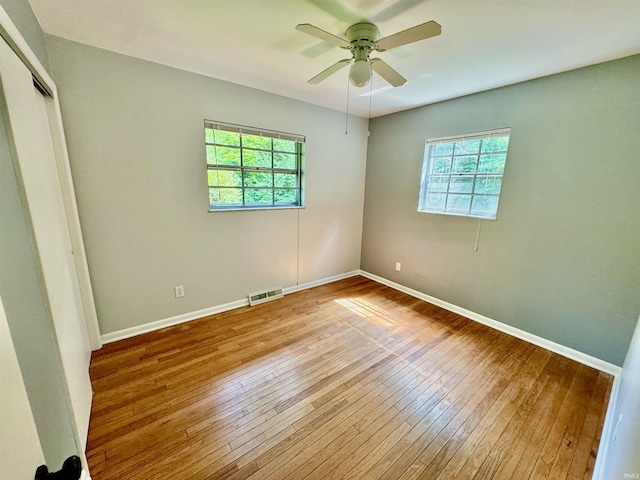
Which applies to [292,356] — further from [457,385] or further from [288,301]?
[457,385]

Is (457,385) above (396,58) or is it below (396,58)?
below

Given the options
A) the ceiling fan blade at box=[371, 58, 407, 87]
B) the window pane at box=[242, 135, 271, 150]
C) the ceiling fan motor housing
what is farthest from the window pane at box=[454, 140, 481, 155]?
the window pane at box=[242, 135, 271, 150]

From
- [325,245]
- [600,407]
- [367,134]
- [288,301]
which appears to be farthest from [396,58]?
[600,407]

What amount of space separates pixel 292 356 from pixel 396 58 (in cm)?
257

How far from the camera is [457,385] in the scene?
1926mm

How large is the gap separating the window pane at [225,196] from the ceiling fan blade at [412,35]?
1.91 meters

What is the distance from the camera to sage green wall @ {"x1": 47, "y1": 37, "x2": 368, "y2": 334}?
1.99 m

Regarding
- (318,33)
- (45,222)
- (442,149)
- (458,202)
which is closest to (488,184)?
(458,202)

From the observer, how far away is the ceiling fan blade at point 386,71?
170cm

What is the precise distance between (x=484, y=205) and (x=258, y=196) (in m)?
2.52

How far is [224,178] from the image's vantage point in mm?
2713

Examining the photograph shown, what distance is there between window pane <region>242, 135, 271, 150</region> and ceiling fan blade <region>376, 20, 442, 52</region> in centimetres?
165

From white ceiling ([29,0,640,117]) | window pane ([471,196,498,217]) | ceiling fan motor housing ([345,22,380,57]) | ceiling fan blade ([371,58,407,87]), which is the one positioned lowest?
window pane ([471,196,498,217])

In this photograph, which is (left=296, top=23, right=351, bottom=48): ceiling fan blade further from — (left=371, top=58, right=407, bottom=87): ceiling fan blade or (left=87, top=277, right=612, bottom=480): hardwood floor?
(left=87, top=277, right=612, bottom=480): hardwood floor
